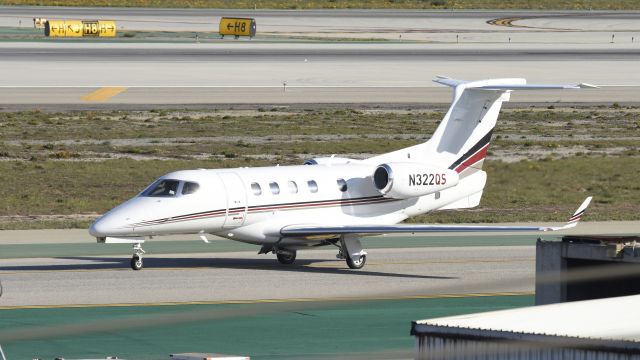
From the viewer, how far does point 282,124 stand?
6481 centimetres

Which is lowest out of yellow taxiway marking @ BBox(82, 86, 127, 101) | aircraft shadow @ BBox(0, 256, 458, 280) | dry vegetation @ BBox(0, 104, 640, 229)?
aircraft shadow @ BBox(0, 256, 458, 280)

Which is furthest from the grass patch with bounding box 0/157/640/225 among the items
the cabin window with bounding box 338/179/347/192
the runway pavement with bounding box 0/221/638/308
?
the cabin window with bounding box 338/179/347/192

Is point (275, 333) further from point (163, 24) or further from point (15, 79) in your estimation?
point (163, 24)

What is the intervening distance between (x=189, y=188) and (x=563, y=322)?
18.4m

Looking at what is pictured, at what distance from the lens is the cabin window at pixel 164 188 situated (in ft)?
99.2

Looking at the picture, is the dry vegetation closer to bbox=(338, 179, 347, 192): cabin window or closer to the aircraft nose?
bbox=(338, 179, 347, 192): cabin window

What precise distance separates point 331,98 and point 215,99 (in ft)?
23.5

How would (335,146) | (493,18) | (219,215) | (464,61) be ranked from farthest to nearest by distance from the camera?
(493,18)
(464,61)
(335,146)
(219,215)

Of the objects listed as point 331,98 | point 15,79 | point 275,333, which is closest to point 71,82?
point 15,79

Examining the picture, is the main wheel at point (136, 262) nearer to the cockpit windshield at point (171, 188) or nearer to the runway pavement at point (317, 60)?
the cockpit windshield at point (171, 188)

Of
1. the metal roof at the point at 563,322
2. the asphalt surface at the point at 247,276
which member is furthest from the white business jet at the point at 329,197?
the metal roof at the point at 563,322

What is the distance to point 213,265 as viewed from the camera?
32875 millimetres

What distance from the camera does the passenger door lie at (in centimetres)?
3048

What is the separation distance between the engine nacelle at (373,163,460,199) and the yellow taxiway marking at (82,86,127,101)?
148ft
